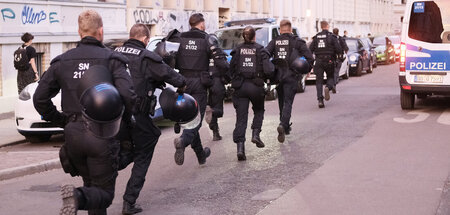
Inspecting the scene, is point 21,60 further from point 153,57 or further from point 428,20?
point 153,57

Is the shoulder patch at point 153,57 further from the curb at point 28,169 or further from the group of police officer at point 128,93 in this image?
the curb at point 28,169

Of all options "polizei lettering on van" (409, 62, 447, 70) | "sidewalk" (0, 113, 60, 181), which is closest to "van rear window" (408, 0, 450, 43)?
"polizei lettering on van" (409, 62, 447, 70)

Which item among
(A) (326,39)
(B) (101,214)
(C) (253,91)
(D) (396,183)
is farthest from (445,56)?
(B) (101,214)

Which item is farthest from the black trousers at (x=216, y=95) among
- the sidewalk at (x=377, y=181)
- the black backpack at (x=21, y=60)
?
the black backpack at (x=21, y=60)

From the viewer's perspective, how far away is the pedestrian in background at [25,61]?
52.4 feet

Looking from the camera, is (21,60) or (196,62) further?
(21,60)

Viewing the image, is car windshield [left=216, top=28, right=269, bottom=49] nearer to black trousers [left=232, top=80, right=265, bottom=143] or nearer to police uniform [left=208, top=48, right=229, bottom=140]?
police uniform [left=208, top=48, right=229, bottom=140]

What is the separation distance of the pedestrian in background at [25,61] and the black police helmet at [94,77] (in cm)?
1121

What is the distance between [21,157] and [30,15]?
973 cm

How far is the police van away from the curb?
794 cm

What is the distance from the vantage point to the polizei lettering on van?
1477cm

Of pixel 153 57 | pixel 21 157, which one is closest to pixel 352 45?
pixel 21 157

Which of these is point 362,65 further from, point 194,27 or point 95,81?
point 95,81

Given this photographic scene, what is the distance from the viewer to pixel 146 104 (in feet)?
23.1
